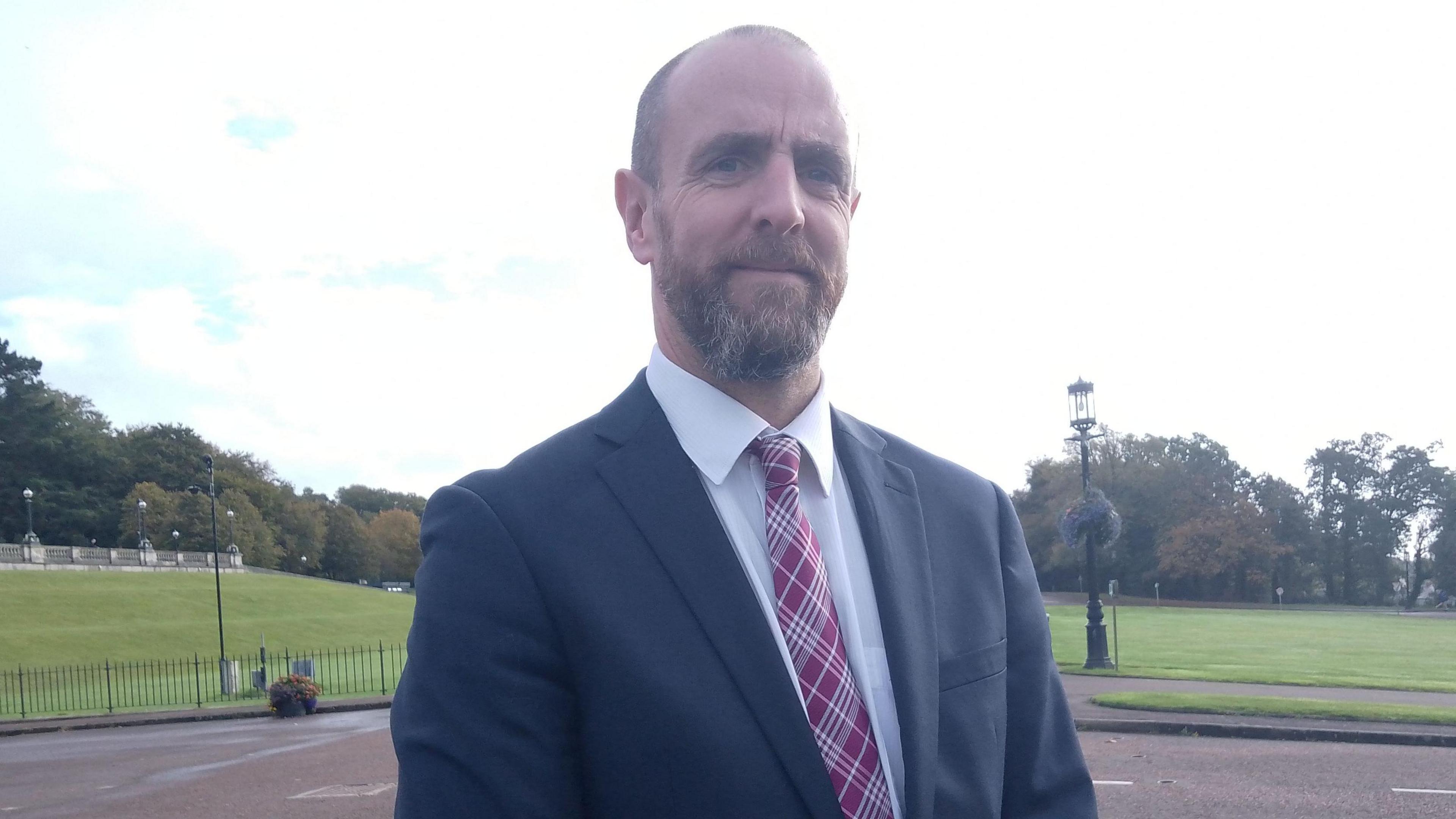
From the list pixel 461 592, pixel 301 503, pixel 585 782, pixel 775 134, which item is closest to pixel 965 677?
pixel 585 782

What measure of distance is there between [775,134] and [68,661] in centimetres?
4447

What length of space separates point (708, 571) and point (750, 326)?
1.30ft

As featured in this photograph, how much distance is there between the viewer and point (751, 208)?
1715 millimetres

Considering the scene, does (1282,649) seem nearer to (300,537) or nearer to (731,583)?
(731,583)

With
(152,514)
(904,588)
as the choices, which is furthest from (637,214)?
(152,514)

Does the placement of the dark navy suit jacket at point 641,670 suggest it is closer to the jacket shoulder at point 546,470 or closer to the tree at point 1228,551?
the jacket shoulder at point 546,470

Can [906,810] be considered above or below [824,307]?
below

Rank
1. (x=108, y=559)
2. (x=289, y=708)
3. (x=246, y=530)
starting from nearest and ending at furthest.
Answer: (x=289, y=708)
(x=108, y=559)
(x=246, y=530)

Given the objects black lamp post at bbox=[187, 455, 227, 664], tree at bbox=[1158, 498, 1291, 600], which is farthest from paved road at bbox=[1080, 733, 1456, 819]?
tree at bbox=[1158, 498, 1291, 600]

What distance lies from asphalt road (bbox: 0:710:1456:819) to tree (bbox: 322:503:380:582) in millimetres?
88235

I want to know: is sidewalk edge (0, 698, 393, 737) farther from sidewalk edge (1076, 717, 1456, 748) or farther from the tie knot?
the tie knot

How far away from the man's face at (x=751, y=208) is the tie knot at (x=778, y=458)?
0.36ft

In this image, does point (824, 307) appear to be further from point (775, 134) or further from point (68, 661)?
point (68, 661)

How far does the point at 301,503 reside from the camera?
96125 mm
